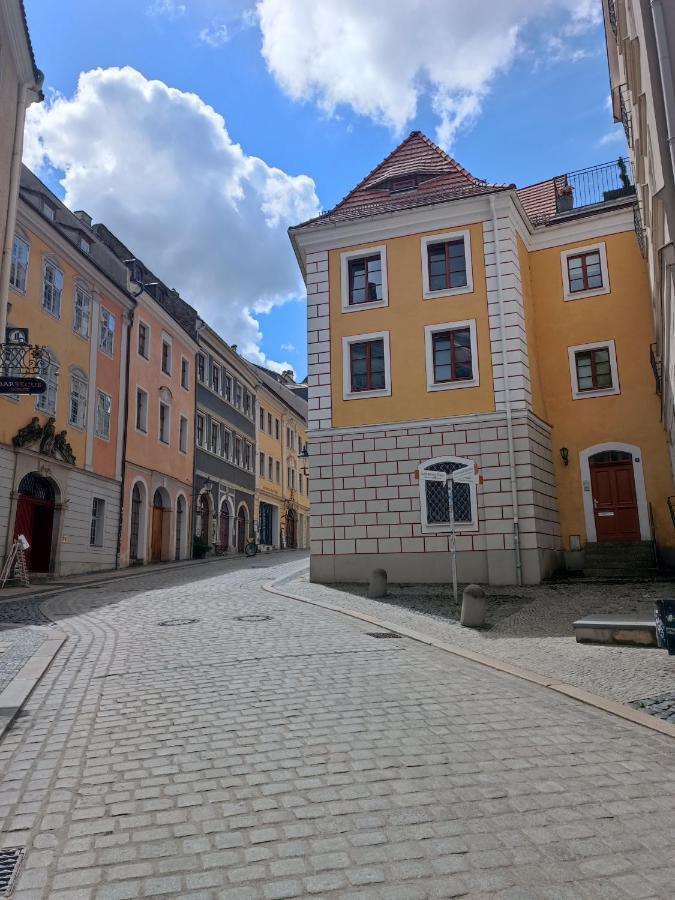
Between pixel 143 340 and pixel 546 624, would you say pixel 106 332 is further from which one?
pixel 546 624

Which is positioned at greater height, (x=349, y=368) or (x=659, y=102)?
(x=659, y=102)

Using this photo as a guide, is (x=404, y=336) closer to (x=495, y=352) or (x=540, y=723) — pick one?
(x=495, y=352)

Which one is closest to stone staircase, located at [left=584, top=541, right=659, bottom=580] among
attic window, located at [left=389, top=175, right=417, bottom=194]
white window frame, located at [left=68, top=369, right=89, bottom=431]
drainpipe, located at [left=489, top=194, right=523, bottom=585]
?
drainpipe, located at [left=489, top=194, right=523, bottom=585]

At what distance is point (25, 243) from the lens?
20875mm

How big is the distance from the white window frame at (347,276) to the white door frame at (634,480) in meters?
7.19

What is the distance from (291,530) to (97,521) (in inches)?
1130

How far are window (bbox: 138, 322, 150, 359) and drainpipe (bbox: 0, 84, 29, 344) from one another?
1278cm

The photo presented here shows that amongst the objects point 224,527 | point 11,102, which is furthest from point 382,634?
point 224,527

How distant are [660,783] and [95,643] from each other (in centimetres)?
733

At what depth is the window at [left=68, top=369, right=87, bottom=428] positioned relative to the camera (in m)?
23.3

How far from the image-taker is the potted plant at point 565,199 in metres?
22.2

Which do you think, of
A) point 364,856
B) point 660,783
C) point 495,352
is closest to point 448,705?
point 660,783

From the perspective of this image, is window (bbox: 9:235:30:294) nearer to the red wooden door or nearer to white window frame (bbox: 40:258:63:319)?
white window frame (bbox: 40:258:63:319)

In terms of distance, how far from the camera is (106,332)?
85.5 ft
